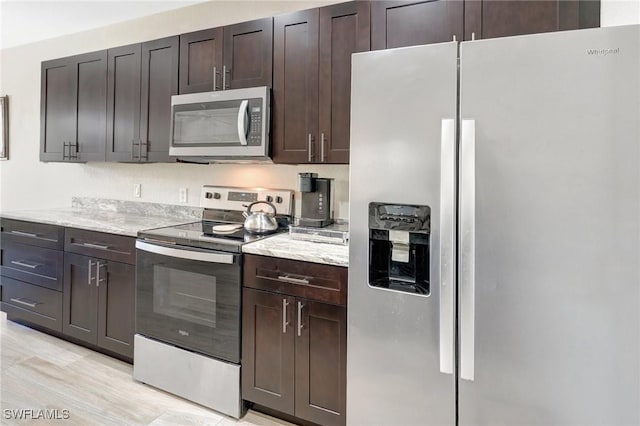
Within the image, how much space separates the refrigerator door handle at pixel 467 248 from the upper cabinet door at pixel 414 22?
28.1 inches

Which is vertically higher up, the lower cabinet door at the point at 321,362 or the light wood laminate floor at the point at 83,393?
the lower cabinet door at the point at 321,362

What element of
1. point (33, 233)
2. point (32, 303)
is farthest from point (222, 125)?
point (32, 303)

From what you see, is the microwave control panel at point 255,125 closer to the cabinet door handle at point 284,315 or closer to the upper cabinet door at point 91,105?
the cabinet door handle at point 284,315

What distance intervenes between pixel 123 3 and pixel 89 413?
2919 mm

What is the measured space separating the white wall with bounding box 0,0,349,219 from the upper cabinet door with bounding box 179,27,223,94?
47cm

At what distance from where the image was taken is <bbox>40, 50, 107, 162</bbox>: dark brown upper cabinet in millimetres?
2924

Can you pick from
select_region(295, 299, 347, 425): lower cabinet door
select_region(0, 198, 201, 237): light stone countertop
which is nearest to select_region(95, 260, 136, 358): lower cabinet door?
select_region(0, 198, 201, 237): light stone countertop

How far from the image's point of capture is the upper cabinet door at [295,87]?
6.89ft

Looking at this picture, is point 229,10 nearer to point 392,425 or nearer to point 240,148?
point 240,148

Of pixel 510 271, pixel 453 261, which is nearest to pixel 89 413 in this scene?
→ pixel 453 261

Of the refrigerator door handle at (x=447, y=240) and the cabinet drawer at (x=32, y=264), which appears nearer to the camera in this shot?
the refrigerator door handle at (x=447, y=240)

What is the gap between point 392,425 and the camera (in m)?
1.48

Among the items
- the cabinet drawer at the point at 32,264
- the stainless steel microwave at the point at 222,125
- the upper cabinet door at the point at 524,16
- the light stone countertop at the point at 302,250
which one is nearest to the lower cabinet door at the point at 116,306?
the cabinet drawer at the point at 32,264

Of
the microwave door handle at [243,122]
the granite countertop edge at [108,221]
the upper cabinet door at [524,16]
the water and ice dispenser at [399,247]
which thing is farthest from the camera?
the granite countertop edge at [108,221]
